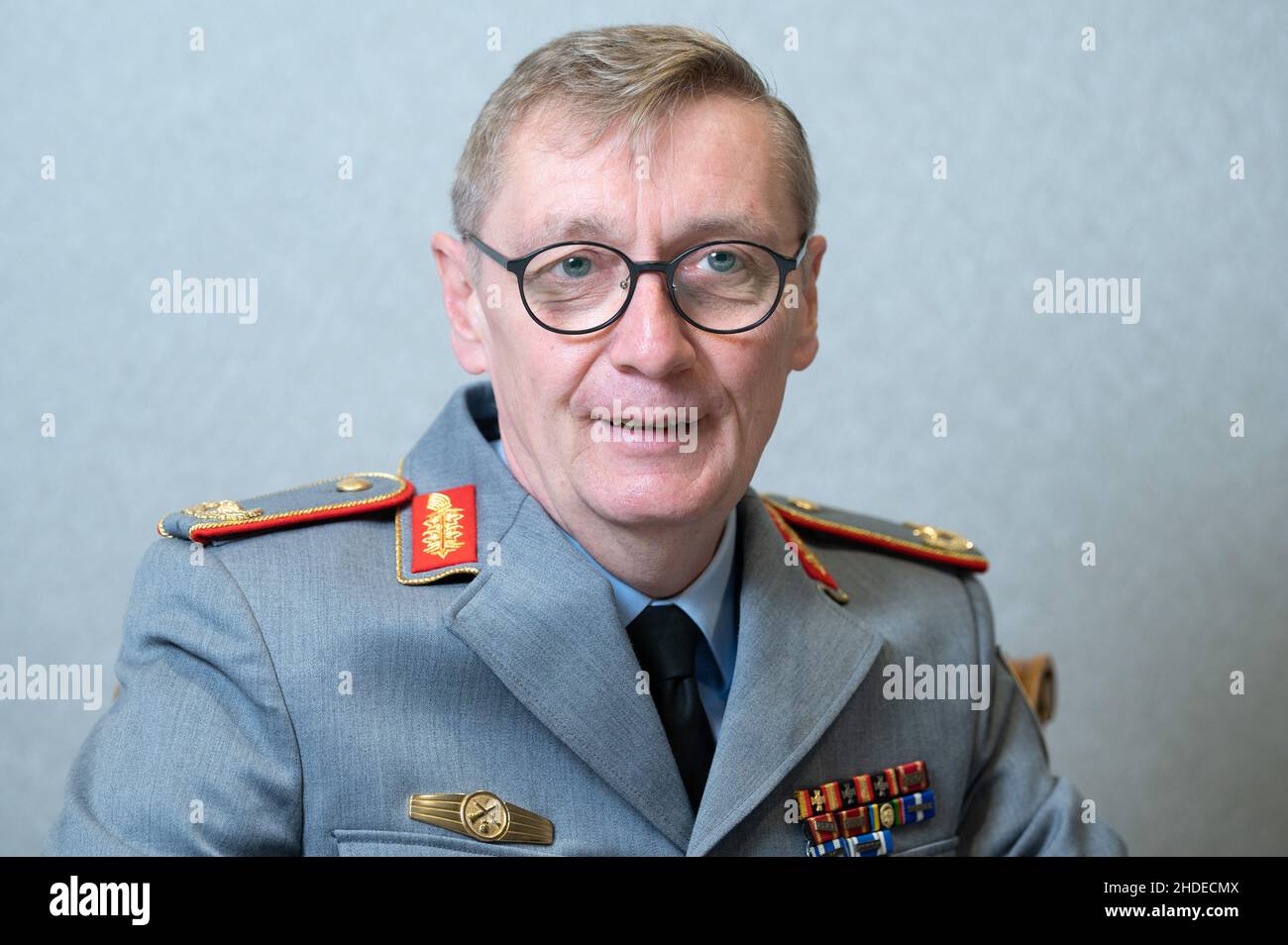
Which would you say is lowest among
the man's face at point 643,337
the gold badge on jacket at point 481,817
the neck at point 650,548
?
the gold badge on jacket at point 481,817

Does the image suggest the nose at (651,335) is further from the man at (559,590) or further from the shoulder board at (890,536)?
the shoulder board at (890,536)

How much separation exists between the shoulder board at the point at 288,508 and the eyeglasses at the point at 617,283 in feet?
1.05

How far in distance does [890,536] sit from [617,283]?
0.70 meters

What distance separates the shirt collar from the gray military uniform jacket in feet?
0.11

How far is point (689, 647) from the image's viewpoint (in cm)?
169

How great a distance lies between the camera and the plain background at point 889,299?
2.39 m

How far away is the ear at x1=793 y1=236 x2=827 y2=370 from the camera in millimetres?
1798

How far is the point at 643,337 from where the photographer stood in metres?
1.52

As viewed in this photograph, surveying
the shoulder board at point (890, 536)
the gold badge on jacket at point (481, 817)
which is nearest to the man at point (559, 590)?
the gold badge on jacket at point (481, 817)

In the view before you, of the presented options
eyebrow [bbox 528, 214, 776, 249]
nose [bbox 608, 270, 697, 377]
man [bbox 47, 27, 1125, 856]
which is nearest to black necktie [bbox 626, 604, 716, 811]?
man [bbox 47, 27, 1125, 856]

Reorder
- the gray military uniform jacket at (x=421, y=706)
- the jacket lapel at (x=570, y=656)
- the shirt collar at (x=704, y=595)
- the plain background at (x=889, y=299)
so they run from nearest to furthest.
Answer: the gray military uniform jacket at (x=421, y=706), the jacket lapel at (x=570, y=656), the shirt collar at (x=704, y=595), the plain background at (x=889, y=299)

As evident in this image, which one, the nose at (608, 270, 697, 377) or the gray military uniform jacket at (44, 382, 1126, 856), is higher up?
the nose at (608, 270, 697, 377)

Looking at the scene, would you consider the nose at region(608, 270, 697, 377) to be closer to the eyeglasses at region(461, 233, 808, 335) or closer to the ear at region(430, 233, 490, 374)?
the eyeglasses at region(461, 233, 808, 335)
